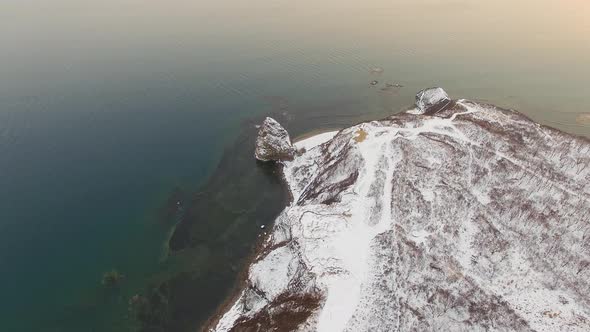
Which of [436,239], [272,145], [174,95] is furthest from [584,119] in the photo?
[174,95]

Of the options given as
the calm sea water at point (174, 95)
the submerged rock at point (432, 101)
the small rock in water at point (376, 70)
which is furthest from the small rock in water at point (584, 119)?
the small rock in water at point (376, 70)

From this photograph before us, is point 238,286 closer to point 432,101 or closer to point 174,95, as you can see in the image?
point 174,95

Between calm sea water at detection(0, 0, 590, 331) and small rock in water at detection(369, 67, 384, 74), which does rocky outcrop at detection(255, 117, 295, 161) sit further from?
small rock in water at detection(369, 67, 384, 74)

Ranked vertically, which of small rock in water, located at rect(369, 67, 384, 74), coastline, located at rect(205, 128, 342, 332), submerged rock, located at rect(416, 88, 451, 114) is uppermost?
small rock in water, located at rect(369, 67, 384, 74)

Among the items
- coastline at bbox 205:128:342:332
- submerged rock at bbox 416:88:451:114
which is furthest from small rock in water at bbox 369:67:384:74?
coastline at bbox 205:128:342:332

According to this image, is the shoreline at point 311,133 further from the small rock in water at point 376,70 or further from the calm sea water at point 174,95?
the small rock in water at point 376,70
